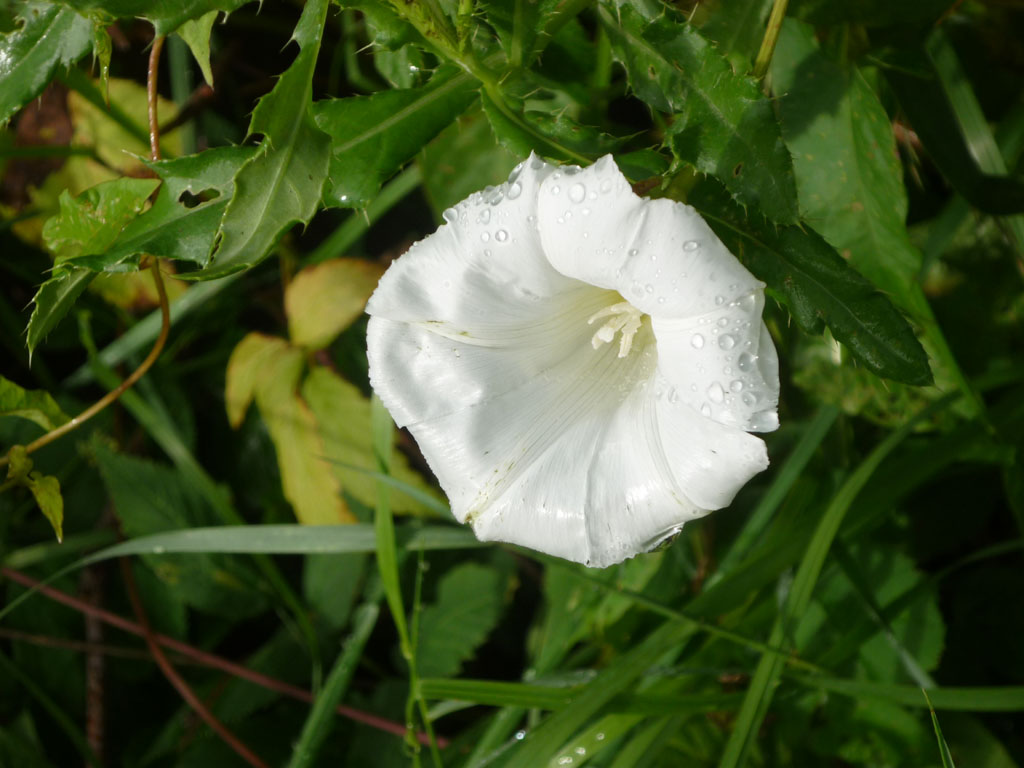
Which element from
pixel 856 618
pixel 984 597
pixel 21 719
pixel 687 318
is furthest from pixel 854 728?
pixel 21 719

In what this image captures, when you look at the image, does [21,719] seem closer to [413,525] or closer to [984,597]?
[413,525]

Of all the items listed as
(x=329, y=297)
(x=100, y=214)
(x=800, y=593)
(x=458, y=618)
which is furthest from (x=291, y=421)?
(x=800, y=593)

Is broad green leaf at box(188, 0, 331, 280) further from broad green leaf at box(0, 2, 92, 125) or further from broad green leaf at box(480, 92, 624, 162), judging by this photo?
broad green leaf at box(0, 2, 92, 125)

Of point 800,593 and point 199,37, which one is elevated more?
point 199,37

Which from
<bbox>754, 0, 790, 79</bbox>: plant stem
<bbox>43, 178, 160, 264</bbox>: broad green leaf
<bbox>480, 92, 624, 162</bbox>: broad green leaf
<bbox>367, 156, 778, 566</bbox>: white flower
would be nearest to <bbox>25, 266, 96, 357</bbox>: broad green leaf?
<bbox>43, 178, 160, 264</bbox>: broad green leaf

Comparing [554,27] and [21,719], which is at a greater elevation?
[554,27]

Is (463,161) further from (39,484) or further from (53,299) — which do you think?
(39,484)

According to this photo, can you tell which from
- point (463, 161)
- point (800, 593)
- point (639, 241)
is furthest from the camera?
point (463, 161)
